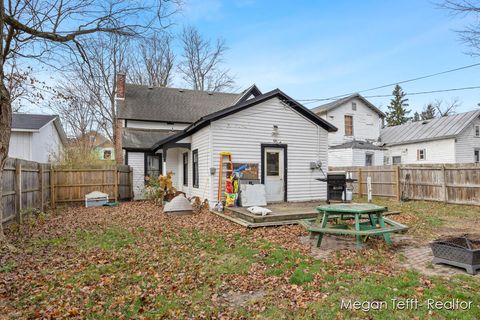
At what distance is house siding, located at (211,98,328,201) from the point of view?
11086mm

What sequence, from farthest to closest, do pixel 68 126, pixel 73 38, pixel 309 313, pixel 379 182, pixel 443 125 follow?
pixel 68 126 → pixel 443 125 → pixel 379 182 → pixel 73 38 → pixel 309 313

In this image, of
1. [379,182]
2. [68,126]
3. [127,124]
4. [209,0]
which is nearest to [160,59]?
[68,126]

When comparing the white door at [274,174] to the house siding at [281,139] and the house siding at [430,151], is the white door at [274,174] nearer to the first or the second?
the house siding at [281,139]

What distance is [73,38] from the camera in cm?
789

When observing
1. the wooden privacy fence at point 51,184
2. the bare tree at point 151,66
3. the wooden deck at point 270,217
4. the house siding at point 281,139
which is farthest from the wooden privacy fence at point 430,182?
the bare tree at point 151,66

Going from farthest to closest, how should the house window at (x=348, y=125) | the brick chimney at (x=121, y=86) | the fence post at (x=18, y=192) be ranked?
the house window at (x=348, y=125), the brick chimney at (x=121, y=86), the fence post at (x=18, y=192)

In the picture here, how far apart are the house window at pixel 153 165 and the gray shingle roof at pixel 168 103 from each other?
2.73 meters

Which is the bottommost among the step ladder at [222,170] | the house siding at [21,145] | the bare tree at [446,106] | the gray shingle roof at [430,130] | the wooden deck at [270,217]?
the wooden deck at [270,217]

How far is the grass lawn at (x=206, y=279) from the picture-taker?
11.8 feet

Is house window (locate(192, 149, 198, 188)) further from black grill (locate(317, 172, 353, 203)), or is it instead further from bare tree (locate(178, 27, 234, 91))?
bare tree (locate(178, 27, 234, 91))

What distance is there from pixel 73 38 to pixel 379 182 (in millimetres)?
14741

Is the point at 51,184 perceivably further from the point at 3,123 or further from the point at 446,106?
the point at 446,106

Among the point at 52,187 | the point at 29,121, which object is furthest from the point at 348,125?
the point at 29,121

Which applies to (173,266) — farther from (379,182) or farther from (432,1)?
(379,182)
